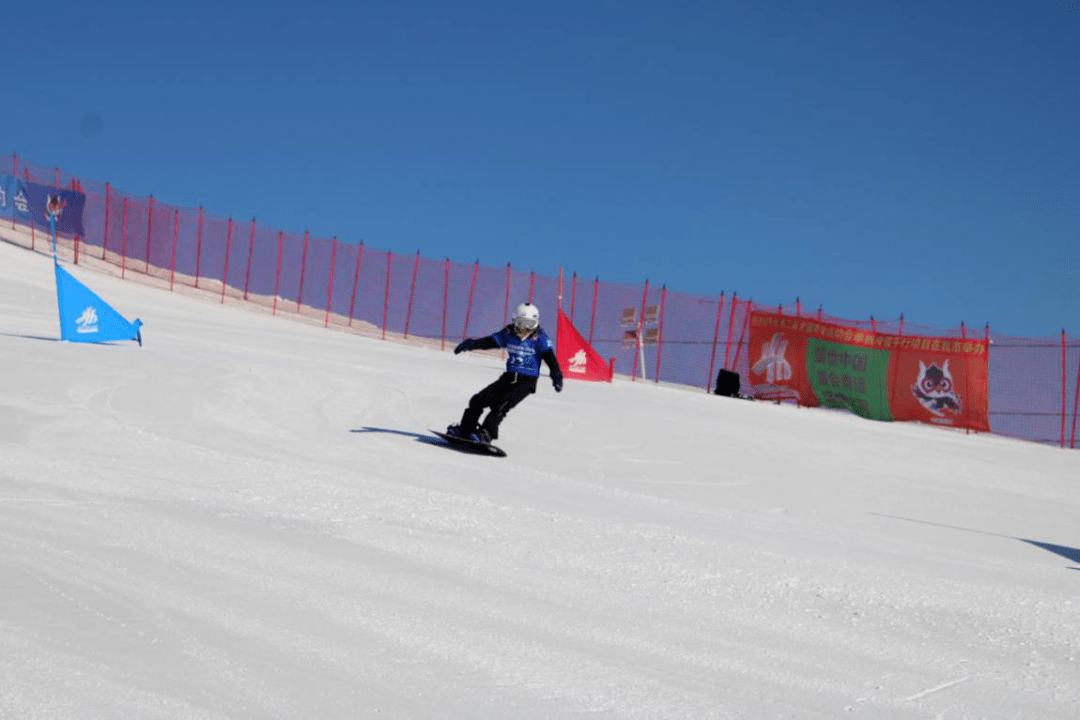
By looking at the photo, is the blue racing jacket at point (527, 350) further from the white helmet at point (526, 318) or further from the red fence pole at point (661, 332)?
the red fence pole at point (661, 332)

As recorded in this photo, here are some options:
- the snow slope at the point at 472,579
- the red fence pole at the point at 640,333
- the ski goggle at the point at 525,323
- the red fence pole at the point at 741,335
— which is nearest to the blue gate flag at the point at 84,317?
the snow slope at the point at 472,579

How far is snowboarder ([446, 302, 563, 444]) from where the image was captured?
11.9 m

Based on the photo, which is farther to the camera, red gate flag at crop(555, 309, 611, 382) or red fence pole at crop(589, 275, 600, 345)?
red fence pole at crop(589, 275, 600, 345)

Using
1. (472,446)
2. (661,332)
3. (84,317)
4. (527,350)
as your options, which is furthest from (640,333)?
(472,446)

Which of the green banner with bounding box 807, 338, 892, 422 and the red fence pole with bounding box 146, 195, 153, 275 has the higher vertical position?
the red fence pole with bounding box 146, 195, 153, 275

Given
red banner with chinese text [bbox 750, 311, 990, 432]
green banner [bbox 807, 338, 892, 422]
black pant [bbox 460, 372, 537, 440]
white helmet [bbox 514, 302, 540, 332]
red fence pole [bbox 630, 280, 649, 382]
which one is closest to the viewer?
black pant [bbox 460, 372, 537, 440]

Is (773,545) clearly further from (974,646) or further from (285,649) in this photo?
(285,649)

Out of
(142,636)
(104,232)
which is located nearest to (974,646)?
(142,636)

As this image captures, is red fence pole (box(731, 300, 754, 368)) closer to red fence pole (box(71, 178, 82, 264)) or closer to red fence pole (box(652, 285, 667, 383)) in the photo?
red fence pole (box(652, 285, 667, 383))

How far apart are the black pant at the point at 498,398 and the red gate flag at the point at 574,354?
12.3m

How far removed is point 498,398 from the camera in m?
12.0

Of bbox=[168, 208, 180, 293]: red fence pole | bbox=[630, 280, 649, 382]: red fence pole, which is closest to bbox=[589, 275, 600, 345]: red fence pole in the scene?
bbox=[630, 280, 649, 382]: red fence pole

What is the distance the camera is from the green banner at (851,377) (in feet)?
84.7

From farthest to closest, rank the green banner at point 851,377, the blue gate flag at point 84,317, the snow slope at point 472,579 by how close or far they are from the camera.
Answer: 1. the green banner at point 851,377
2. the blue gate flag at point 84,317
3. the snow slope at point 472,579
